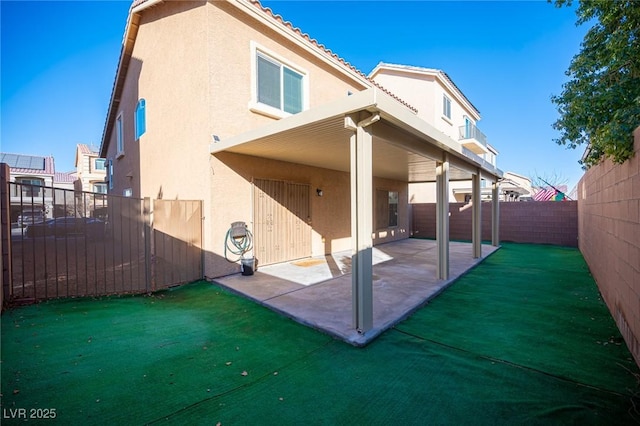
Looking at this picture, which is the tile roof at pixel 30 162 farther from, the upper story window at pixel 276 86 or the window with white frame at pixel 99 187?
the upper story window at pixel 276 86

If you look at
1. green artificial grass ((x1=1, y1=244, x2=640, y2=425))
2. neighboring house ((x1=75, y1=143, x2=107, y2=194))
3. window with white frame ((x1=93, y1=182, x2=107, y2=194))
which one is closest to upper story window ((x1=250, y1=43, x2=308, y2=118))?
green artificial grass ((x1=1, y1=244, x2=640, y2=425))

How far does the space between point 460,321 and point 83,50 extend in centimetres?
1471

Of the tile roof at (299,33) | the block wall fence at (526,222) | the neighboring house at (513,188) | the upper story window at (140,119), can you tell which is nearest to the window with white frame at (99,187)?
the upper story window at (140,119)

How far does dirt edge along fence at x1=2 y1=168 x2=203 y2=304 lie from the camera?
4.57 meters

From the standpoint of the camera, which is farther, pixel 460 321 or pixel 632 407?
pixel 460 321

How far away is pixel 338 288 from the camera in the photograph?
573cm

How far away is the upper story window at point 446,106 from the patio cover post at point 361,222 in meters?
16.3

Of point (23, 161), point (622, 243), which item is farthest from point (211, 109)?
point (23, 161)

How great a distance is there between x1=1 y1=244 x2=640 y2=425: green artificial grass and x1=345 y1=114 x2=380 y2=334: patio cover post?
0.46 meters

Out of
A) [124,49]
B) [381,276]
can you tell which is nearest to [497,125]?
[381,276]

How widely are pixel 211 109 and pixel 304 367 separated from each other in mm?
5737

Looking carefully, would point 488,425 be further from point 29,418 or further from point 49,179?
point 49,179

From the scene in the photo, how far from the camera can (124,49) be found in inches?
418

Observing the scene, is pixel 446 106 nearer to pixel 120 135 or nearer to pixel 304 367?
pixel 120 135
